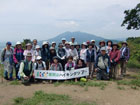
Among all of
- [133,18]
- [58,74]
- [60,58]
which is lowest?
[58,74]

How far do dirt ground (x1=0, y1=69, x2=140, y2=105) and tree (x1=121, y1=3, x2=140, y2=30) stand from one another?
19961mm

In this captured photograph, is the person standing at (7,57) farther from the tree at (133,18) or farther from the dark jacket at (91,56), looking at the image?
the tree at (133,18)

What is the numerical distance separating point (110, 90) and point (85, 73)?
200 cm

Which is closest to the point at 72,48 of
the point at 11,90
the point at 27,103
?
the point at 11,90

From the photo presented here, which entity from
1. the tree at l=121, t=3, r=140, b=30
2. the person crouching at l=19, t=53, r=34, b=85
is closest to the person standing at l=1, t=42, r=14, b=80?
the person crouching at l=19, t=53, r=34, b=85

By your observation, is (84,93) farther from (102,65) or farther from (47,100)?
(102,65)

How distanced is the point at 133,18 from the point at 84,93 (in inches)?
863

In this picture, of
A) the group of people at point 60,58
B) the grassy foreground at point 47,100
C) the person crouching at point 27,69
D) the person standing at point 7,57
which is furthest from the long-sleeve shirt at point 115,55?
the person standing at point 7,57

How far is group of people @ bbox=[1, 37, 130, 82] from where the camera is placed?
8.88m

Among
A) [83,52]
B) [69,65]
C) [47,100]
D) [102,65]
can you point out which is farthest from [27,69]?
[102,65]

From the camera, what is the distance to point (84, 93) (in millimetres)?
7090

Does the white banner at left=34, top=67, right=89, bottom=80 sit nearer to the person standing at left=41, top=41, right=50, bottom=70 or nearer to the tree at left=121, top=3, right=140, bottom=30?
the person standing at left=41, top=41, right=50, bottom=70

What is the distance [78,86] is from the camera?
8055 mm

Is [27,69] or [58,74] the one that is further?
[58,74]
